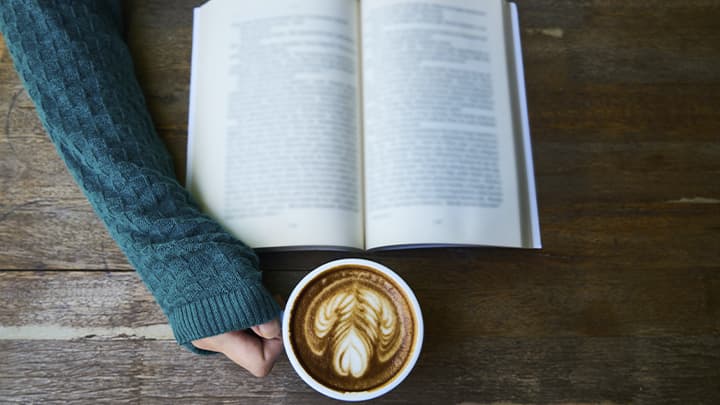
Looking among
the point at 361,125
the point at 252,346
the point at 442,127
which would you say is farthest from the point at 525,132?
the point at 252,346

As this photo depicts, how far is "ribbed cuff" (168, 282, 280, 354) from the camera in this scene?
1.81ft

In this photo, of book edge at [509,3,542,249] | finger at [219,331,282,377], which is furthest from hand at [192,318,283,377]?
book edge at [509,3,542,249]

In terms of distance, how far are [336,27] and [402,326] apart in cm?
44

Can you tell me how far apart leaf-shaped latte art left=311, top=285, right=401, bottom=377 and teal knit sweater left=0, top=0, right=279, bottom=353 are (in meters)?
0.07

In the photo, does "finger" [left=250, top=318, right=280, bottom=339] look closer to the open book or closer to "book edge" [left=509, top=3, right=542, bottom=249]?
the open book

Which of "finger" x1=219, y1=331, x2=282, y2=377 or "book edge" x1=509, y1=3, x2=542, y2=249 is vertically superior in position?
"book edge" x1=509, y1=3, x2=542, y2=249

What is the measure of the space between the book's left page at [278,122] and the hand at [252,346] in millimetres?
113

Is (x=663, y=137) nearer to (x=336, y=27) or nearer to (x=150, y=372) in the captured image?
(x=336, y=27)

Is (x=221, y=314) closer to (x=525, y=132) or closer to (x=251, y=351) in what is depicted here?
(x=251, y=351)

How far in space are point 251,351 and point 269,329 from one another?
0.11ft

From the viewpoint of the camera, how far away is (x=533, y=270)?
64cm

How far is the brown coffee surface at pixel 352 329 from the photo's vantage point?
21.3 inches

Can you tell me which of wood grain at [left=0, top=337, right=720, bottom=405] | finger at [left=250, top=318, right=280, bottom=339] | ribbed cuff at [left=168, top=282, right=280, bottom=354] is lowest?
wood grain at [left=0, top=337, right=720, bottom=405]

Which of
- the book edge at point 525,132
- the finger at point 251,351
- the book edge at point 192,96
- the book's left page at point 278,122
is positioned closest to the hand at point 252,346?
the finger at point 251,351
